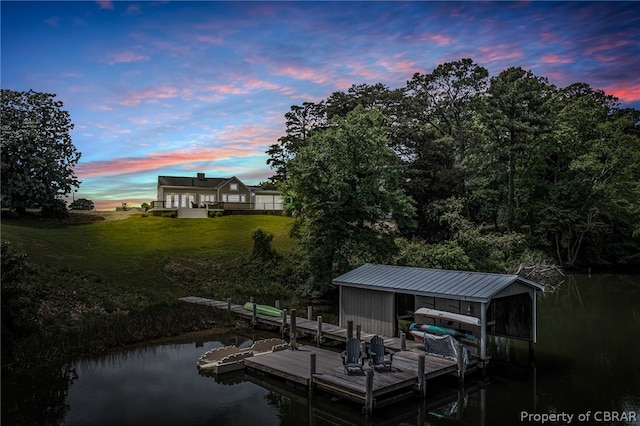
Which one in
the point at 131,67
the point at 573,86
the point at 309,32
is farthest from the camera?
the point at 573,86

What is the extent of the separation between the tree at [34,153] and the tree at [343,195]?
1342 inches

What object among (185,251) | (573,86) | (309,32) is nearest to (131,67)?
(309,32)

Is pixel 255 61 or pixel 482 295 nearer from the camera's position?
pixel 482 295

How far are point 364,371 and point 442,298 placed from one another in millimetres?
5684

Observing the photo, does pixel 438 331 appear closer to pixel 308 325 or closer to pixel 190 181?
pixel 308 325

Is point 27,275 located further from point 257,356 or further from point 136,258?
point 257,356

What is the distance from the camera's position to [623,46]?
1166 inches

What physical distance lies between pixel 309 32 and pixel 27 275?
20230 millimetres

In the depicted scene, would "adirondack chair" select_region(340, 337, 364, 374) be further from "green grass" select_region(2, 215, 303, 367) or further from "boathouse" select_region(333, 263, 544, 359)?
"green grass" select_region(2, 215, 303, 367)

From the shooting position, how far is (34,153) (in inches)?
1997

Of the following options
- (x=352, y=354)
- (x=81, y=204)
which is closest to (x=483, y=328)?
(x=352, y=354)

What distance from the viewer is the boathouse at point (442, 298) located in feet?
61.0

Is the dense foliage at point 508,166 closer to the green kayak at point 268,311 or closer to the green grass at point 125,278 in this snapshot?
the green grass at point 125,278

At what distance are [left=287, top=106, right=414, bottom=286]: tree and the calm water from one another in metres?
10.9
